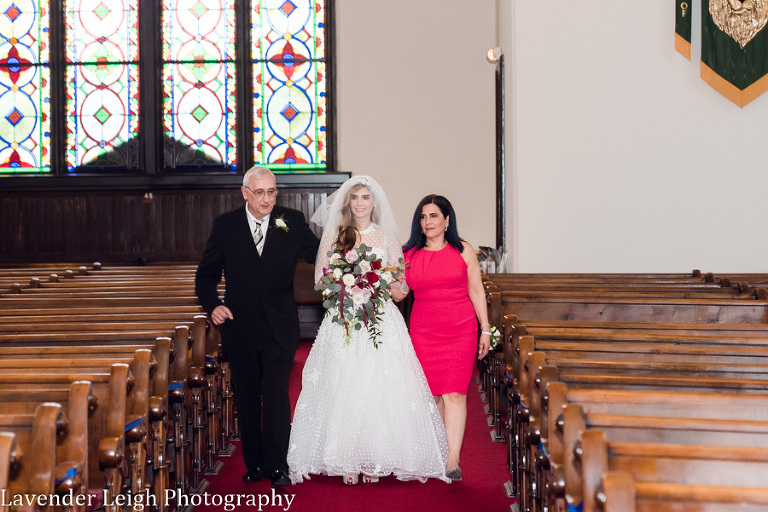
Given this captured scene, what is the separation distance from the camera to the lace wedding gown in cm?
400

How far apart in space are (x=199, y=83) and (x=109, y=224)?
2.32m

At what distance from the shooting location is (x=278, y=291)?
4.03 metres

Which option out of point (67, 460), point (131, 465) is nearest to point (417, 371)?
point (131, 465)

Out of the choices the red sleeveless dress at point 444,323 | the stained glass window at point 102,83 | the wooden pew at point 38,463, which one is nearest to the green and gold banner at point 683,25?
the red sleeveless dress at point 444,323

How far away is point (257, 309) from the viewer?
399 cm

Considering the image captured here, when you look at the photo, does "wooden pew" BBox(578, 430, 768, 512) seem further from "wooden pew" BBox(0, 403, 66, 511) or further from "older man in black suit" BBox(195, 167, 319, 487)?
"older man in black suit" BBox(195, 167, 319, 487)

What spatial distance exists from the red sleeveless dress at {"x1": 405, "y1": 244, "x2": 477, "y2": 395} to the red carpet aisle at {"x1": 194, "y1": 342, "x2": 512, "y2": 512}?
0.50 meters

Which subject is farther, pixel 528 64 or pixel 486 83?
pixel 486 83

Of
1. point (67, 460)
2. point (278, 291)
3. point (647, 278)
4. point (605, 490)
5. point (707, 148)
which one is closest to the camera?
point (605, 490)

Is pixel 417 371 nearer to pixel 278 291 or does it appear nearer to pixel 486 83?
pixel 278 291

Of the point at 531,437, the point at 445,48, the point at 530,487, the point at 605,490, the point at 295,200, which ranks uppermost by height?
the point at 445,48

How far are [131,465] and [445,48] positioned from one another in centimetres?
853

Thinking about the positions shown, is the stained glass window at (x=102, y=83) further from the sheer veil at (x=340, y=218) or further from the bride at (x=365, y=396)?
the bride at (x=365, y=396)

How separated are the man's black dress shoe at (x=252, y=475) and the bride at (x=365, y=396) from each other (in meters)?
0.19
